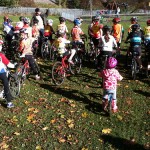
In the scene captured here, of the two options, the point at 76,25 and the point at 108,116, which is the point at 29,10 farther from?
the point at 108,116

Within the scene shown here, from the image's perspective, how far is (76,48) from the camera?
12.6m

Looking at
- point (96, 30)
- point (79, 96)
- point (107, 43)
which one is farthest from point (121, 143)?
point (96, 30)

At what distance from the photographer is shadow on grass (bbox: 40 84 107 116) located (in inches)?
373

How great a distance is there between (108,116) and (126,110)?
74 centimetres

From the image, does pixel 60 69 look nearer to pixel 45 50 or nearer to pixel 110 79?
pixel 110 79

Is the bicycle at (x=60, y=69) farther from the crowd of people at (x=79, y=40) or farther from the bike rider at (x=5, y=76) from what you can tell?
the bike rider at (x=5, y=76)

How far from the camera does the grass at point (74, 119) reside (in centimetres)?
753

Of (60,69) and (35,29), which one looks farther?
(35,29)

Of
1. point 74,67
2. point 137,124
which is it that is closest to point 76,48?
point 74,67

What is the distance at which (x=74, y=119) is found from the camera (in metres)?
8.76

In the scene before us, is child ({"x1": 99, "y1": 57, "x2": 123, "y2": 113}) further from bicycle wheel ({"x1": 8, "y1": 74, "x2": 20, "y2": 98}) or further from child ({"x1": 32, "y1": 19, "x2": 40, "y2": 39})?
child ({"x1": 32, "y1": 19, "x2": 40, "y2": 39})

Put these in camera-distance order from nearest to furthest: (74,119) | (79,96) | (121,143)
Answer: (121,143)
(74,119)
(79,96)

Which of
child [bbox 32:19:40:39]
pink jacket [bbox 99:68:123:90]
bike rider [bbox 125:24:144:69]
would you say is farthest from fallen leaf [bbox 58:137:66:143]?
child [bbox 32:19:40:39]

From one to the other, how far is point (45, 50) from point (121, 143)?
29.0 feet
